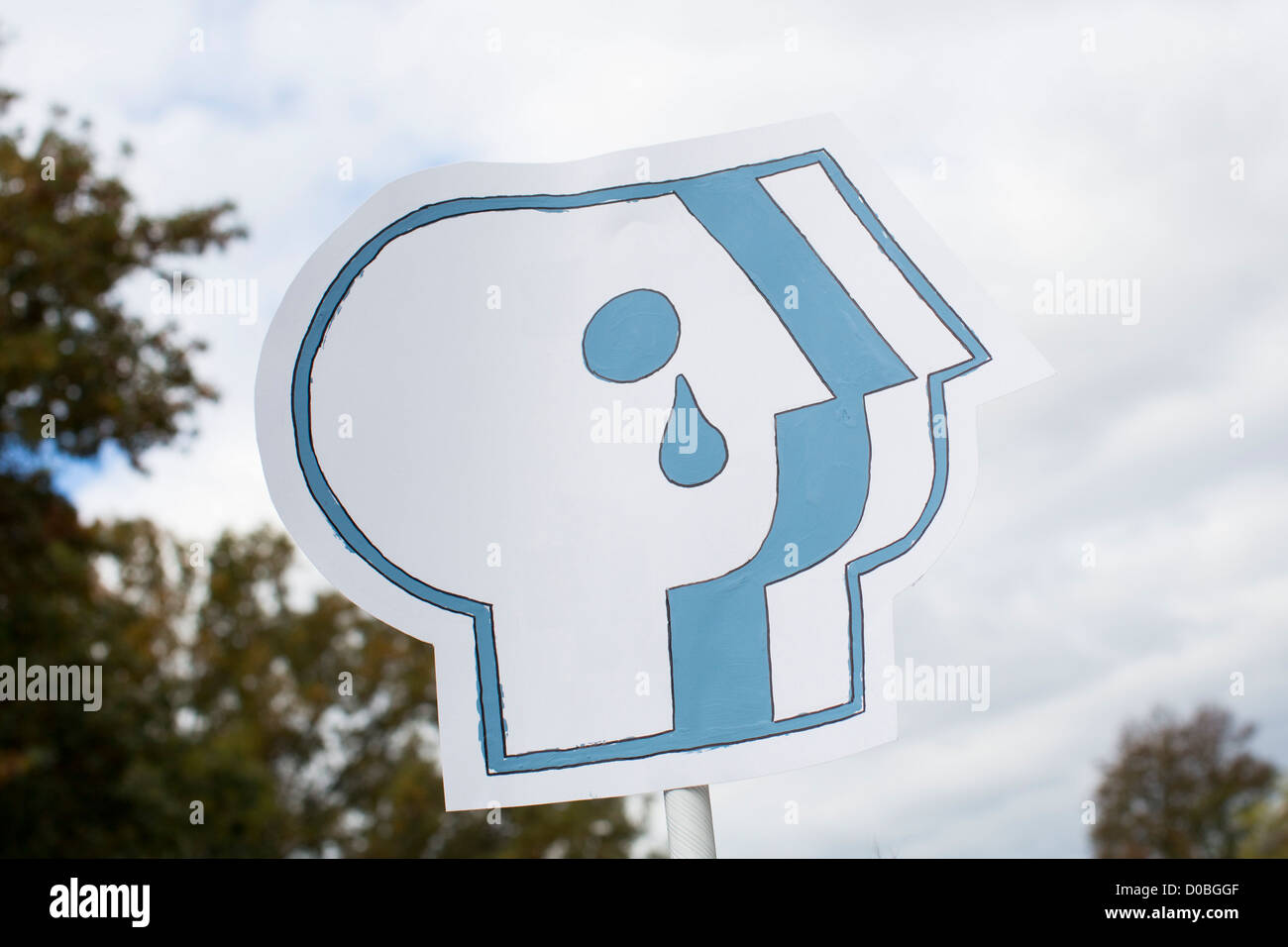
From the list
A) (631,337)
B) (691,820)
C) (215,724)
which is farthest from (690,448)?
(215,724)

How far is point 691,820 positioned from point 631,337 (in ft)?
3.24

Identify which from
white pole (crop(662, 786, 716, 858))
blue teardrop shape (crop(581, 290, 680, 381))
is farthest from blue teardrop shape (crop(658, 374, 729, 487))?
white pole (crop(662, 786, 716, 858))

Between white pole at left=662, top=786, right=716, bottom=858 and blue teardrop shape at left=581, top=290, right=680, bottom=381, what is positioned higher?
blue teardrop shape at left=581, top=290, right=680, bottom=381

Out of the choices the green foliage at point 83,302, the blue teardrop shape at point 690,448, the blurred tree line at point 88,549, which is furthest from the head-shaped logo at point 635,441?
the green foliage at point 83,302

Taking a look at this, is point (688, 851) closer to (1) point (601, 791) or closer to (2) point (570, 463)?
(1) point (601, 791)

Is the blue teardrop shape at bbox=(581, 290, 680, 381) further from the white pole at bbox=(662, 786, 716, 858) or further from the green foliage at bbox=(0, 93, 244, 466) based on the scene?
the green foliage at bbox=(0, 93, 244, 466)

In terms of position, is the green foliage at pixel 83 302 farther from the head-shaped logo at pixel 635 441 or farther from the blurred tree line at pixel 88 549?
the head-shaped logo at pixel 635 441

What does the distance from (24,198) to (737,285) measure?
29.2 ft

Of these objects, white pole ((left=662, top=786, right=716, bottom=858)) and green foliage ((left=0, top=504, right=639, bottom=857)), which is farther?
green foliage ((left=0, top=504, right=639, bottom=857))

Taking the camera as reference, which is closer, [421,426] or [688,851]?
[688,851]

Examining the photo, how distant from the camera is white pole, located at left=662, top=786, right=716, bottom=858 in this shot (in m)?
2.33

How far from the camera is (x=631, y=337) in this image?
256 cm
